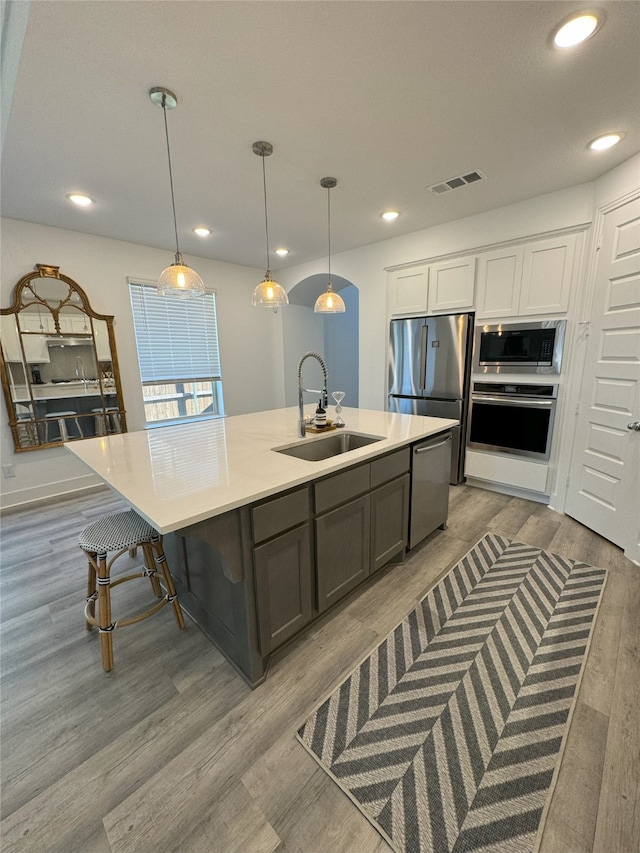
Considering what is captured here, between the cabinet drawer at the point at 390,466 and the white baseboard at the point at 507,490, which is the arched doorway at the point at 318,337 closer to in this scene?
the white baseboard at the point at 507,490

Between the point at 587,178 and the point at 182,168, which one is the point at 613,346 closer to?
the point at 587,178

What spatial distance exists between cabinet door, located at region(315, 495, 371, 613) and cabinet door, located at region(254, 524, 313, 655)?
0.28 feet

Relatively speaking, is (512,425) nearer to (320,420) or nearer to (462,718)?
(320,420)

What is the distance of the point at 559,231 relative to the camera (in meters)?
2.81

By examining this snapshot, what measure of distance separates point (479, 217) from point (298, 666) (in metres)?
3.83

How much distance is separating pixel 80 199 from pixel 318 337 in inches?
145

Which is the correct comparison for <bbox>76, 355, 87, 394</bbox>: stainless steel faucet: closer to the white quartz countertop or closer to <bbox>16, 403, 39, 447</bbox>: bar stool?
<bbox>16, 403, 39, 447</bbox>: bar stool

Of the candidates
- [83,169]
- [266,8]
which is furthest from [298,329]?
[266,8]

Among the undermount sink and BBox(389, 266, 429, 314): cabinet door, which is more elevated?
BBox(389, 266, 429, 314): cabinet door

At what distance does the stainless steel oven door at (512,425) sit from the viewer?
3.06 meters

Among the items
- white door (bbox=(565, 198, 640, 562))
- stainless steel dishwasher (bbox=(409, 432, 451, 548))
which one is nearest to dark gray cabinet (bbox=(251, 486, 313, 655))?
stainless steel dishwasher (bbox=(409, 432, 451, 548))

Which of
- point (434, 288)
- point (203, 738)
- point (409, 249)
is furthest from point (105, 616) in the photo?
point (409, 249)

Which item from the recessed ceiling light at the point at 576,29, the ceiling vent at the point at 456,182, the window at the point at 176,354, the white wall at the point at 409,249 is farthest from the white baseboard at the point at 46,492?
the recessed ceiling light at the point at 576,29

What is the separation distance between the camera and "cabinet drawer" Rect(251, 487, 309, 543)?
135 cm
